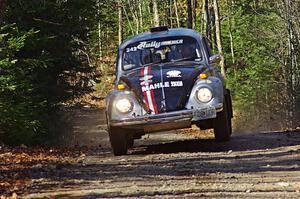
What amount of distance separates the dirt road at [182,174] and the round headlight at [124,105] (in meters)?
0.77

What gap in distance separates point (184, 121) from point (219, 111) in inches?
27.4

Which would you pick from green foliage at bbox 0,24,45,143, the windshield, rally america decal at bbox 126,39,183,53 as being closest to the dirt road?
the windshield

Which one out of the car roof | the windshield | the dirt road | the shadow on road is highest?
the car roof

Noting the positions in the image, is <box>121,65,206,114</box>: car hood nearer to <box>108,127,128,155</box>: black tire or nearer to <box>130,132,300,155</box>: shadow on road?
<box>108,127,128,155</box>: black tire

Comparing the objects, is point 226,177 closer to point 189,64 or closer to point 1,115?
point 189,64

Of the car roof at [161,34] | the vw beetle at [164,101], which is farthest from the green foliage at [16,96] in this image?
the vw beetle at [164,101]

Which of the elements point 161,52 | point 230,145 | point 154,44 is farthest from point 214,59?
point 230,145

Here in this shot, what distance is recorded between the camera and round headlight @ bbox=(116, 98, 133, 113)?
8.96 meters

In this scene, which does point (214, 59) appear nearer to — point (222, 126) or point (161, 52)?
point (161, 52)

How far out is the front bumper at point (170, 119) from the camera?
347 inches

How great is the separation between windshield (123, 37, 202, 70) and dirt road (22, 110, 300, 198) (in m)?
1.61

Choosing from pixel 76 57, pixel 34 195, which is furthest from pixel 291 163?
pixel 76 57

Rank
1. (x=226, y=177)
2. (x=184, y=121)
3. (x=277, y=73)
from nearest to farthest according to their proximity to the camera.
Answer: (x=226, y=177), (x=184, y=121), (x=277, y=73)

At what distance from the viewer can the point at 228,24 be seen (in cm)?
3878
